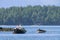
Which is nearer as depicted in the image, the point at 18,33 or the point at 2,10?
the point at 18,33

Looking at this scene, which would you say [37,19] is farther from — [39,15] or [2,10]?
[2,10]

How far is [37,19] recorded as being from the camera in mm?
145750

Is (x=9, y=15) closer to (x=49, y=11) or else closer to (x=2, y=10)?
(x=2, y=10)

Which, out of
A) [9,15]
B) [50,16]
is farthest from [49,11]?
[9,15]

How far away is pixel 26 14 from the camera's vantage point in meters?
151

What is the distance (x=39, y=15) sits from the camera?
14812 cm

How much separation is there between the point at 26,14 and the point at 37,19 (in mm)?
8466

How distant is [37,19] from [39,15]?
11.0 ft

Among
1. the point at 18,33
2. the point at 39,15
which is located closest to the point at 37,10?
the point at 39,15

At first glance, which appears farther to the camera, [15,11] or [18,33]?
[15,11]

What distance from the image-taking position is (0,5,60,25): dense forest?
142125 mm

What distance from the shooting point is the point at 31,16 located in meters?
146

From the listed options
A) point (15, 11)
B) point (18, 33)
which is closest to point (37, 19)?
point (15, 11)

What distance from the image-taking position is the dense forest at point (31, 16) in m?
142
